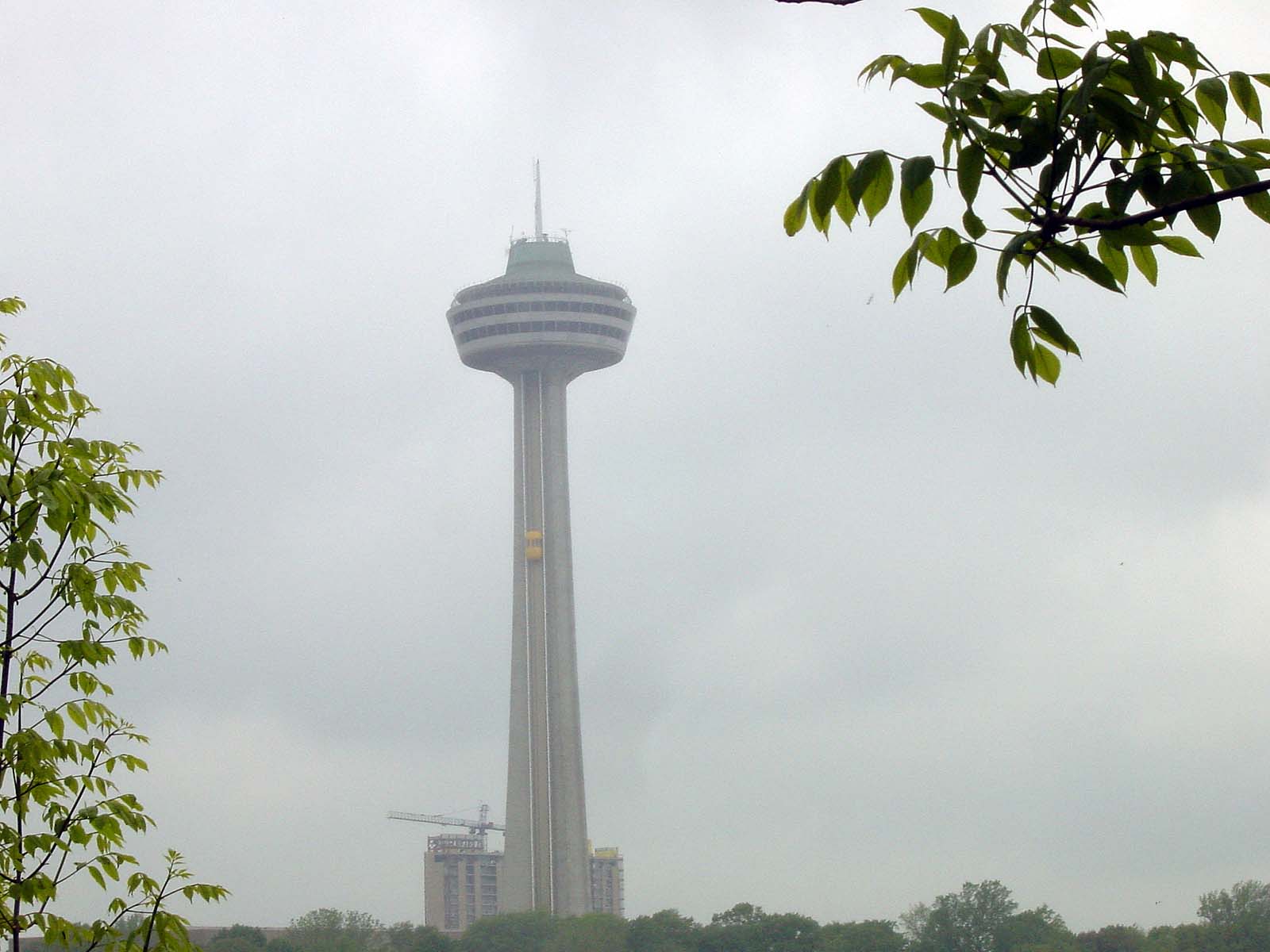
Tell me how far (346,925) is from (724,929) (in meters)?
44.0

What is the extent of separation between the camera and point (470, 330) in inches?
7849

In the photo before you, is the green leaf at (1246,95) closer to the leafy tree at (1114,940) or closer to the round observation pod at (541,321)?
the leafy tree at (1114,940)

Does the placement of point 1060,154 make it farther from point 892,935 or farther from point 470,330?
point 470,330

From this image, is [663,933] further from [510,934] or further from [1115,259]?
[1115,259]

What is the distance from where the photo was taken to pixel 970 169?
5.72 meters

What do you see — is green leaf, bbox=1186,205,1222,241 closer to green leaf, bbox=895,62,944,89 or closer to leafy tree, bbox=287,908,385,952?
green leaf, bbox=895,62,944,89

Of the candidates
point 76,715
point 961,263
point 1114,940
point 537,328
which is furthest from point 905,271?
point 537,328

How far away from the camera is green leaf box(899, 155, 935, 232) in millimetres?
5871

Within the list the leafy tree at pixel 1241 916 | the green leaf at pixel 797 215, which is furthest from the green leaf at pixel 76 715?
the leafy tree at pixel 1241 916

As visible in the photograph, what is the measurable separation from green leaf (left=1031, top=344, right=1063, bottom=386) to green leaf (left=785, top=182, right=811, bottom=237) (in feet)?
3.21

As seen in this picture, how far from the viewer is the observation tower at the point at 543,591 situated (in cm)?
18675

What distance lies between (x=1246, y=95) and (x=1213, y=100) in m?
0.11

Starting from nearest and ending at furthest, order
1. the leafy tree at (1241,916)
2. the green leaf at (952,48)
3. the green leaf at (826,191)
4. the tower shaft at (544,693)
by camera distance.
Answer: the green leaf at (952,48) < the green leaf at (826,191) < the leafy tree at (1241,916) < the tower shaft at (544,693)

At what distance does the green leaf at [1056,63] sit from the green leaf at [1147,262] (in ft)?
2.31
